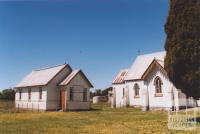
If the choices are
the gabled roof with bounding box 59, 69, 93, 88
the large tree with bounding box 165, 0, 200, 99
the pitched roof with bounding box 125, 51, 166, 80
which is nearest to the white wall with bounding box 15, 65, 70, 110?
the gabled roof with bounding box 59, 69, 93, 88

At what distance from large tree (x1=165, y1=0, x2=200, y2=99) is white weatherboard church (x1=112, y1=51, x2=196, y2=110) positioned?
11.6m

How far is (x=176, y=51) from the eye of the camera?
64.3ft

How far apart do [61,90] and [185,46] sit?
28166 mm

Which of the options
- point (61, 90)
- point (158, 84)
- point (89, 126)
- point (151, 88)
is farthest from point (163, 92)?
point (89, 126)

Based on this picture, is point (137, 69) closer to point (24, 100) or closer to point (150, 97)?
point (150, 97)

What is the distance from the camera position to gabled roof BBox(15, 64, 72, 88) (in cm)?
4525

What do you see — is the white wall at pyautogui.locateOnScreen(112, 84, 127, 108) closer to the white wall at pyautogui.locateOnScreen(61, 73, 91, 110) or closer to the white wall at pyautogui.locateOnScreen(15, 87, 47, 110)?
the white wall at pyautogui.locateOnScreen(61, 73, 91, 110)

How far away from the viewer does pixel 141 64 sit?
46719 mm

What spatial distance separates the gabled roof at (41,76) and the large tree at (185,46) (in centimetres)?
2706

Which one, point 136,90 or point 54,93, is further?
point 136,90

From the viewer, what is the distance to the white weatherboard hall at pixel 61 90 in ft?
144

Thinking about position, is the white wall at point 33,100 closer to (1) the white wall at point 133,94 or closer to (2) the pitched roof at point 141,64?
(1) the white wall at point 133,94

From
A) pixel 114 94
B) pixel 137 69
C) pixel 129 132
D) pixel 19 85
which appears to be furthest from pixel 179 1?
pixel 19 85

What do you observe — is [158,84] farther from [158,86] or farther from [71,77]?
[71,77]
